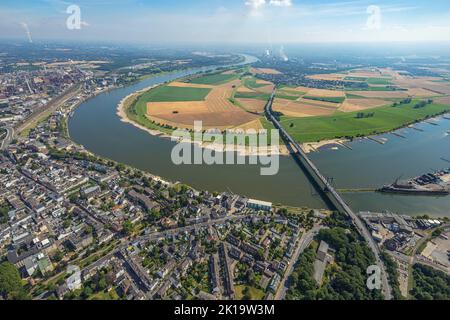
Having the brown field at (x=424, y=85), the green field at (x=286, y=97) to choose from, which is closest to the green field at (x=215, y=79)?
the green field at (x=286, y=97)

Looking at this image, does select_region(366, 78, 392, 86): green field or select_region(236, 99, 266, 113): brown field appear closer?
select_region(236, 99, 266, 113): brown field

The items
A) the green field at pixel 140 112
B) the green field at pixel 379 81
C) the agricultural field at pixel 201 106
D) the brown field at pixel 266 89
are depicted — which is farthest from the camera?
the green field at pixel 379 81

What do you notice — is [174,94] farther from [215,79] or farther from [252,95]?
[215,79]

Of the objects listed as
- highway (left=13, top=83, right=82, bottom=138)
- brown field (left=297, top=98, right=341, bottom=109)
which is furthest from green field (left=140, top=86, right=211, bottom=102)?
brown field (left=297, top=98, right=341, bottom=109)

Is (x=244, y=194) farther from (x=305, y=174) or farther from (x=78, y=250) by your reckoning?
(x=78, y=250)

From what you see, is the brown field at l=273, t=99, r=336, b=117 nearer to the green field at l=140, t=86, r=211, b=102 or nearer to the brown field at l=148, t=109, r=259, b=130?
the brown field at l=148, t=109, r=259, b=130

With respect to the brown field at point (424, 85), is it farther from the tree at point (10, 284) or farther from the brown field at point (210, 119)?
the tree at point (10, 284)

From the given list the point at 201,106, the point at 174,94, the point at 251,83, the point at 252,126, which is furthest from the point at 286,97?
the point at 174,94
